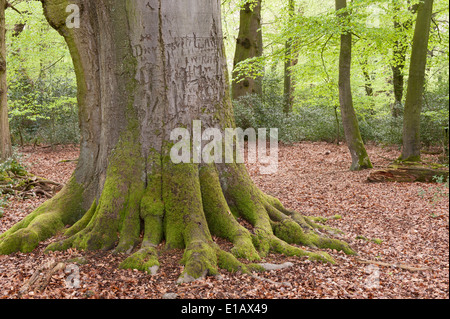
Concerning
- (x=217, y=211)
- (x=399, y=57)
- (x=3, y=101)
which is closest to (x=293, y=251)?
(x=217, y=211)

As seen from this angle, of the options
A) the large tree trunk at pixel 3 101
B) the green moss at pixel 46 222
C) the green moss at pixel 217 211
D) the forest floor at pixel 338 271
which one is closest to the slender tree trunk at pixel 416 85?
the forest floor at pixel 338 271

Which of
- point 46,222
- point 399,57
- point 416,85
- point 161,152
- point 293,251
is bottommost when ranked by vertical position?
point 293,251

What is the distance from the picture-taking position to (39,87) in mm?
16266

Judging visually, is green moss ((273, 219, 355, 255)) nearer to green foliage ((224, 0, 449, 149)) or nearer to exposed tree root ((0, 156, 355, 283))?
exposed tree root ((0, 156, 355, 283))

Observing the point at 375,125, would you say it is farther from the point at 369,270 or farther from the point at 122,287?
the point at 122,287

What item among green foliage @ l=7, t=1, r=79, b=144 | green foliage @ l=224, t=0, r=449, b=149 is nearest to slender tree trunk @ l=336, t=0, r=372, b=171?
green foliage @ l=224, t=0, r=449, b=149

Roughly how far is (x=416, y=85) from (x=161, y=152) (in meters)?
7.77

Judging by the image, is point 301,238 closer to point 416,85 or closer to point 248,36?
point 416,85

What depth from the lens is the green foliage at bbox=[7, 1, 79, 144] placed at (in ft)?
49.5

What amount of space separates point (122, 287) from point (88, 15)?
3.81 meters

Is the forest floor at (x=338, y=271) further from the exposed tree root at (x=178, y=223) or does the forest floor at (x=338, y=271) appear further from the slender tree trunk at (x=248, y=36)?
the slender tree trunk at (x=248, y=36)

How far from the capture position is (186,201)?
4094mm

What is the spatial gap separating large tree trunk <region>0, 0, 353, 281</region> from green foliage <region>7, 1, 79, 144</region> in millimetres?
12125
